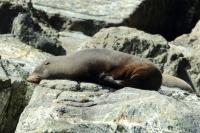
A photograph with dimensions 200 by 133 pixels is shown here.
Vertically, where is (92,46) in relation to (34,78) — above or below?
below

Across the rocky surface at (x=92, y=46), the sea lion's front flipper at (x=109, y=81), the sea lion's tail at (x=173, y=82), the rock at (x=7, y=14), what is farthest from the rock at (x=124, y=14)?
the sea lion's front flipper at (x=109, y=81)

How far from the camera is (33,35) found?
10008 millimetres

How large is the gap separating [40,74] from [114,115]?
2.10 m

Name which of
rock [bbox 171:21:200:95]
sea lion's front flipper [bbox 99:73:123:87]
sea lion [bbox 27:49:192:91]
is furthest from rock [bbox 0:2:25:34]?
sea lion's front flipper [bbox 99:73:123:87]

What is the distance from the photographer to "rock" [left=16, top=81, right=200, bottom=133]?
227 inches

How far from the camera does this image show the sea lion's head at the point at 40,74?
25.6 ft

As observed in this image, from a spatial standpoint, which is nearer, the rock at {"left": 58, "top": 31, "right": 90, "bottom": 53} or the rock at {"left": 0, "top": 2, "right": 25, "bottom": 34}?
the rock at {"left": 0, "top": 2, "right": 25, "bottom": 34}

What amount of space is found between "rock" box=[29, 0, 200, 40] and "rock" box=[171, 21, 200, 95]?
0.97 metres

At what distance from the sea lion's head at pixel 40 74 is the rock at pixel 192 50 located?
296 centimetres

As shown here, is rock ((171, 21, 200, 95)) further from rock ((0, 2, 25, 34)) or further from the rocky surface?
rock ((0, 2, 25, 34))

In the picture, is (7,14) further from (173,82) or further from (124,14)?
(173,82)

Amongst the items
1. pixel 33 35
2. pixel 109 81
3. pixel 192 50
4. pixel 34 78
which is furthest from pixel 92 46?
pixel 109 81

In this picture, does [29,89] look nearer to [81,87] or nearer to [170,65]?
[81,87]

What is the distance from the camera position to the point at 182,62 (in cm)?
1002
